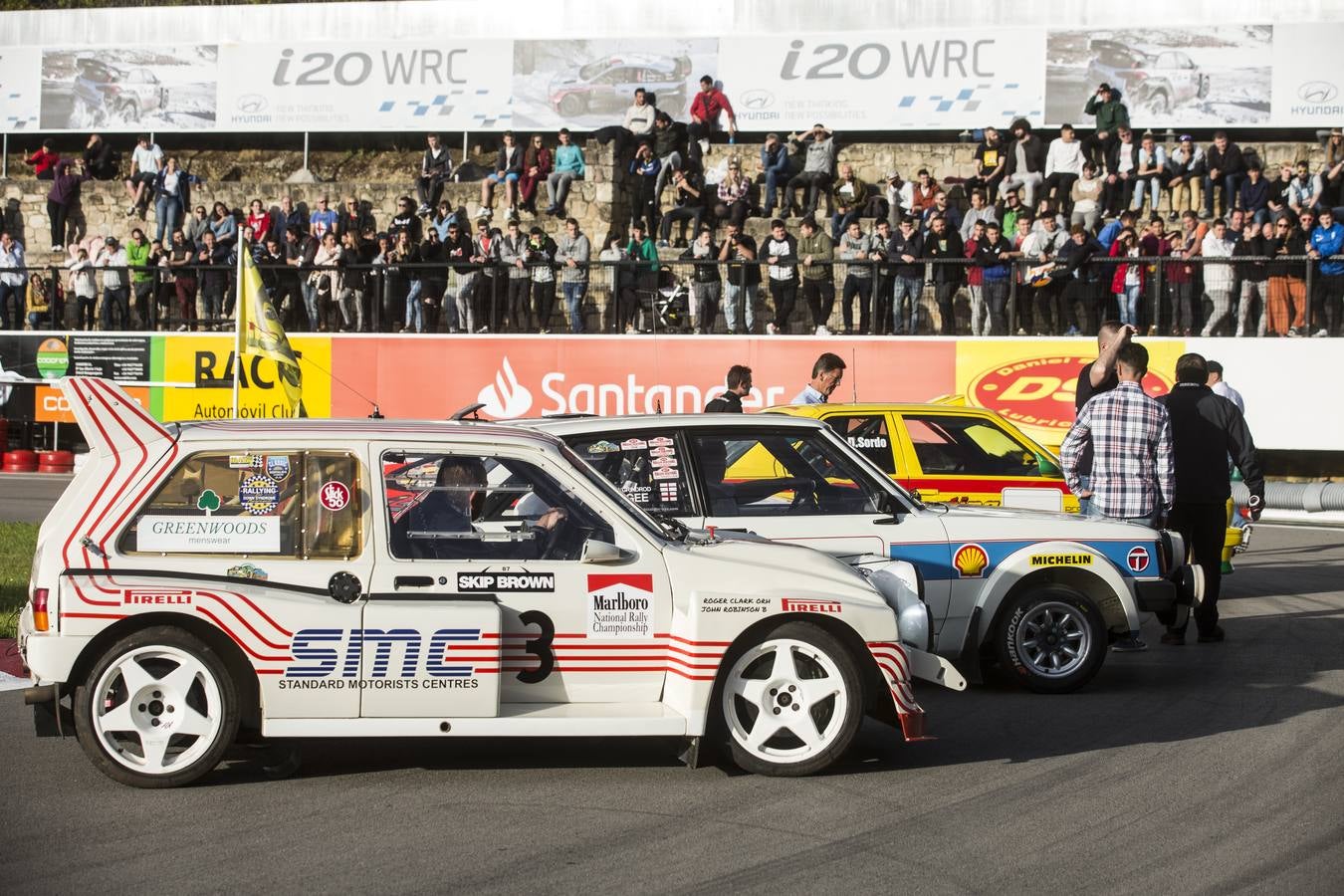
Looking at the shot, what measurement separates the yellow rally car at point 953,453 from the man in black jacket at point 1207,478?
1101 mm

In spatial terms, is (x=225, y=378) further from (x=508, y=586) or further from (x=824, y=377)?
(x=508, y=586)

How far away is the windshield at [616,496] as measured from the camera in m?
7.07

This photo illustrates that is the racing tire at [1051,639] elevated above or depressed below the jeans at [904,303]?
below

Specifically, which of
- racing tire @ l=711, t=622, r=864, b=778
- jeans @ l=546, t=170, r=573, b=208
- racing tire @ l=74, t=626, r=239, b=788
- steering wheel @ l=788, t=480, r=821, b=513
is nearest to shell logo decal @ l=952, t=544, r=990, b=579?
steering wheel @ l=788, t=480, r=821, b=513

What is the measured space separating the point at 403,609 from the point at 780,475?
3.01 metres

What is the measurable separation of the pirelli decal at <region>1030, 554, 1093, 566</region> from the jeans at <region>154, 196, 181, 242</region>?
23.2m

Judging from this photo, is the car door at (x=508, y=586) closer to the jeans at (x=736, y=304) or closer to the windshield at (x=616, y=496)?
the windshield at (x=616, y=496)

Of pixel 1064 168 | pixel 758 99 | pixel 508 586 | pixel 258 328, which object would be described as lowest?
pixel 508 586

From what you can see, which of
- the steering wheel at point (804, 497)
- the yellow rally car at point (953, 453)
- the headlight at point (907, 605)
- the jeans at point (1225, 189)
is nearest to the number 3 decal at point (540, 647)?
the headlight at point (907, 605)

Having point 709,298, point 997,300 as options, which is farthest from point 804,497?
point 709,298

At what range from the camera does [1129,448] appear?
10.3 m

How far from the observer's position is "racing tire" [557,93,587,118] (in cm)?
3106

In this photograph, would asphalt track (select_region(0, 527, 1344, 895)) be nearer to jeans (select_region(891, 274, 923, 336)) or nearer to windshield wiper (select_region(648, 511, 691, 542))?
windshield wiper (select_region(648, 511, 691, 542))

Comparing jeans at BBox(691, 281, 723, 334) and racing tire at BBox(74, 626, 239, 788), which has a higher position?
jeans at BBox(691, 281, 723, 334)
